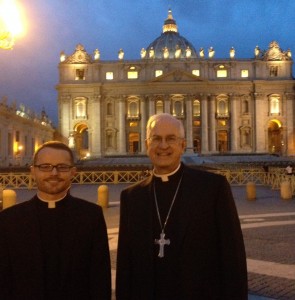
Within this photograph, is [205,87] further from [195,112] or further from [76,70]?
[76,70]

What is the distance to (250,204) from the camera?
20953 mm

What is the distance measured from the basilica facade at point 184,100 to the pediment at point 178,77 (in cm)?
18

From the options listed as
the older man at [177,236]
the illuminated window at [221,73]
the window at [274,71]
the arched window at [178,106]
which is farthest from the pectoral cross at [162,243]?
the window at [274,71]

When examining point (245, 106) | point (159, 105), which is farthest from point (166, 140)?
point (245, 106)

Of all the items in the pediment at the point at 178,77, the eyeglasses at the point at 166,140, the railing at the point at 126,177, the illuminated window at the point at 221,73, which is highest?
the illuminated window at the point at 221,73

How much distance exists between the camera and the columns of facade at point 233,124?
88.0 m

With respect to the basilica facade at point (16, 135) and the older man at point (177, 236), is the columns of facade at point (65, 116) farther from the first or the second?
the older man at point (177, 236)

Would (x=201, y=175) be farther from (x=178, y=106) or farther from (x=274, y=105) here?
(x=274, y=105)

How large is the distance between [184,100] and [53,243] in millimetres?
84840

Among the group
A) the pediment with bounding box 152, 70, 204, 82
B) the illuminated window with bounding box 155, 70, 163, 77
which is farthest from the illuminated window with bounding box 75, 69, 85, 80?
the pediment with bounding box 152, 70, 204, 82

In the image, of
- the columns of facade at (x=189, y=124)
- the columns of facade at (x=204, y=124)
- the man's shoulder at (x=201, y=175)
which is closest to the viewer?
the man's shoulder at (x=201, y=175)

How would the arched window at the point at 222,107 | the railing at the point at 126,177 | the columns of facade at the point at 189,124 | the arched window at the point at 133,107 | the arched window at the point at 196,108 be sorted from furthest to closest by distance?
1. the arched window at the point at 133,107
2. the arched window at the point at 222,107
3. the arched window at the point at 196,108
4. the columns of facade at the point at 189,124
5. the railing at the point at 126,177

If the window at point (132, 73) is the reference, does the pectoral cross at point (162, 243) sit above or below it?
below

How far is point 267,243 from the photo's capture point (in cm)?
1191
